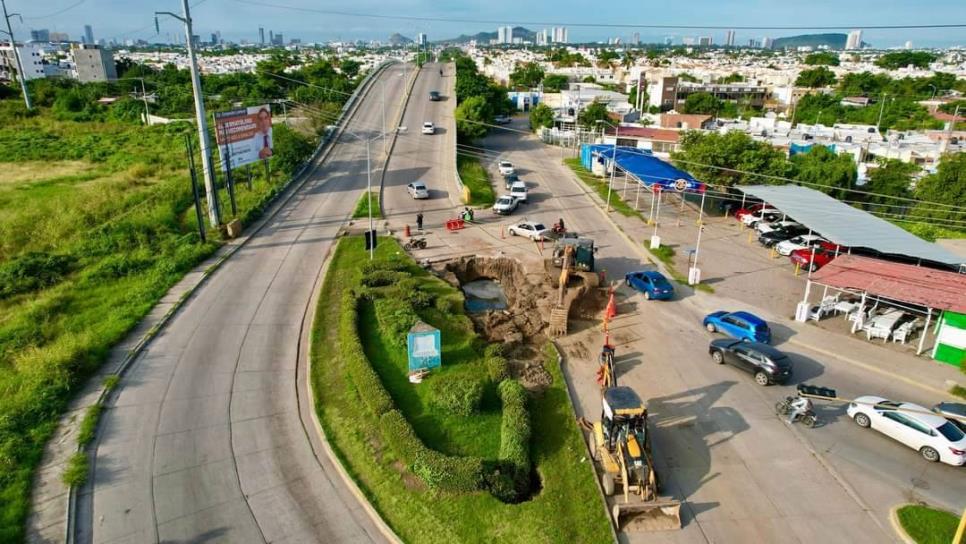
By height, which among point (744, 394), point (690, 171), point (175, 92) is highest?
point (175, 92)

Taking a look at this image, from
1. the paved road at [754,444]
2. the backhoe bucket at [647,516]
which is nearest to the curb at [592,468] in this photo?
the backhoe bucket at [647,516]

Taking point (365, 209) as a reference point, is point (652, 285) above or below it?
below

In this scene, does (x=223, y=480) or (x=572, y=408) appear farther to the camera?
(x=572, y=408)

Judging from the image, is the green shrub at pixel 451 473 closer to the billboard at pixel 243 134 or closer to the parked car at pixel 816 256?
the parked car at pixel 816 256

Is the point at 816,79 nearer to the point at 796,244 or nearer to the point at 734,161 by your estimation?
the point at 734,161

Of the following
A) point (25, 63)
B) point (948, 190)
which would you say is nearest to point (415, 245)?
point (948, 190)

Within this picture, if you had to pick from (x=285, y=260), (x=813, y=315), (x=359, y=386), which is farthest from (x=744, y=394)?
(x=285, y=260)

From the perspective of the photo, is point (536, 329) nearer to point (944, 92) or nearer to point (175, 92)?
point (175, 92)
